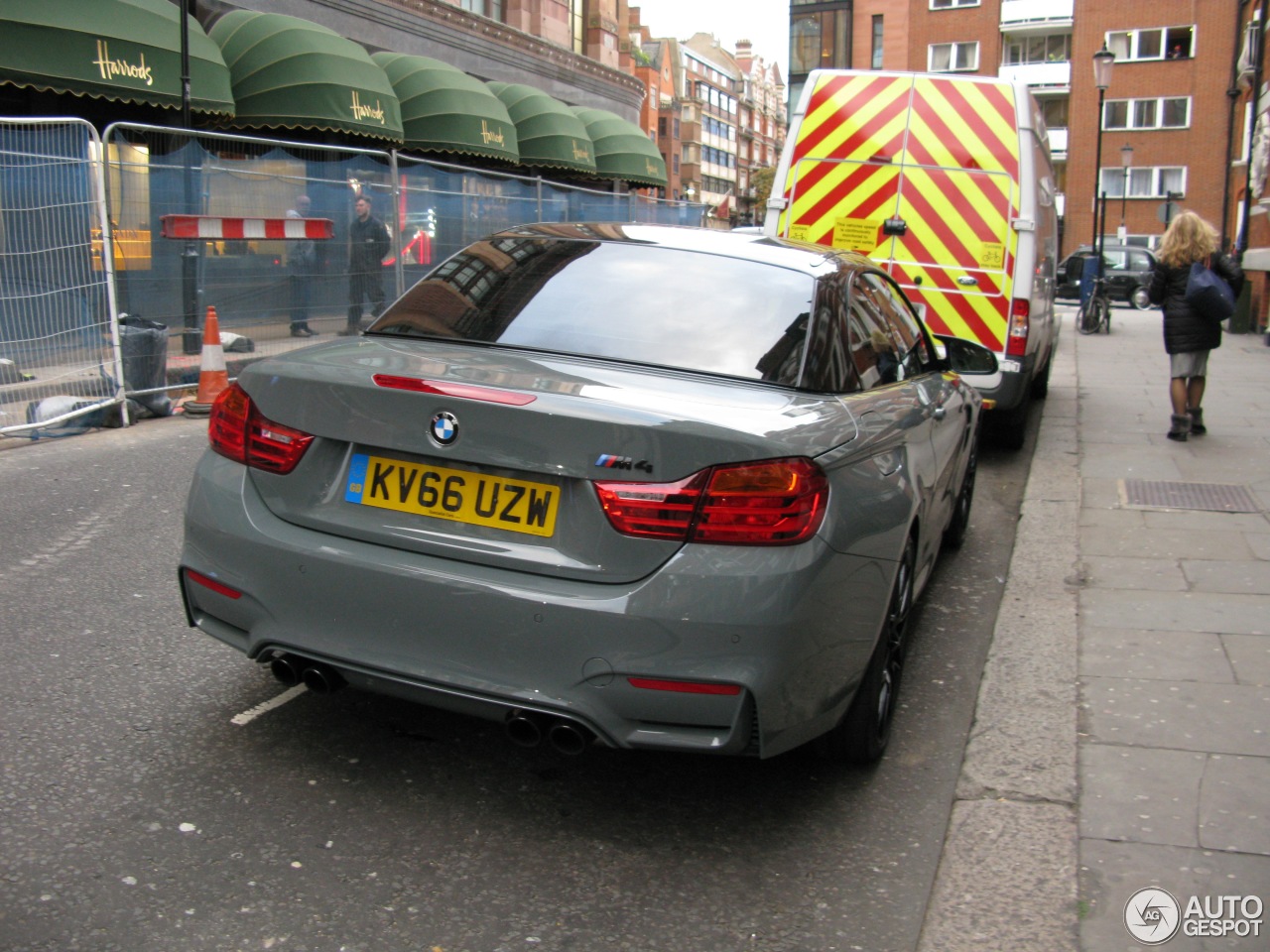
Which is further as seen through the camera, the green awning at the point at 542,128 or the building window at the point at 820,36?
the building window at the point at 820,36

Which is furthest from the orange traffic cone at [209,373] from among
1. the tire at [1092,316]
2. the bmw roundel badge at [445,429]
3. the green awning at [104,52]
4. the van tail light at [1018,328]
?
the tire at [1092,316]

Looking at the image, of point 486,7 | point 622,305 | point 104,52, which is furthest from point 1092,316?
point 622,305

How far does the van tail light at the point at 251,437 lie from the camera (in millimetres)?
3353

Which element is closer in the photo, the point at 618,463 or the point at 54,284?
the point at 618,463

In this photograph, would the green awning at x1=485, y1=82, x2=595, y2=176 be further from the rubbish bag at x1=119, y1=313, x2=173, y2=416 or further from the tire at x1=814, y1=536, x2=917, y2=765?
the tire at x1=814, y1=536, x2=917, y2=765

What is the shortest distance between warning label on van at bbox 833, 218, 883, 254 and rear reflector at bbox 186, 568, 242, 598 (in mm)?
7038

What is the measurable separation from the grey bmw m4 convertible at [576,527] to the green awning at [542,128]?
82.5 feet

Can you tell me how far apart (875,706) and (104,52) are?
15.4 meters

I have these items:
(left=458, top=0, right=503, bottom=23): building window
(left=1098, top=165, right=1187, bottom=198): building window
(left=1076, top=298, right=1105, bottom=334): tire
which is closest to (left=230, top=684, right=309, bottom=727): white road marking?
(left=1076, top=298, right=1105, bottom=334): tire

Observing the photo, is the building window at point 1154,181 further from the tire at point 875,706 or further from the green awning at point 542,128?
the tire at point 875,706

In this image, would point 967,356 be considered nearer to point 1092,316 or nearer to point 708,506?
point 708,506

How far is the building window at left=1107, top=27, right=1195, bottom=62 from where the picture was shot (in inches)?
2138

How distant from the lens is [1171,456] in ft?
30.1

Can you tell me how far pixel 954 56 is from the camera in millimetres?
61219
